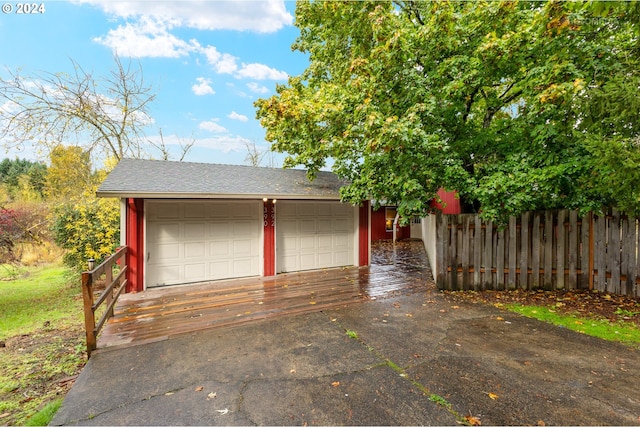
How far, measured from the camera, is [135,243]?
248 inches

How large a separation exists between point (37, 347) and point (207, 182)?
14.0 feet

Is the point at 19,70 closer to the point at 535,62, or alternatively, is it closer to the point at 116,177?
the point at 116,177

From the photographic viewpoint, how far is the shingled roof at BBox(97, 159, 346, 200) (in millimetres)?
6097

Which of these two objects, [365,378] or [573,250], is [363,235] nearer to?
[573,250]

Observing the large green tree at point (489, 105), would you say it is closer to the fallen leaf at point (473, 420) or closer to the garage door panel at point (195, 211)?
the garage door panel at point (195, 211)

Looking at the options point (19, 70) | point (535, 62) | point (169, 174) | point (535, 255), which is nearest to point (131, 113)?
point (19, 70)

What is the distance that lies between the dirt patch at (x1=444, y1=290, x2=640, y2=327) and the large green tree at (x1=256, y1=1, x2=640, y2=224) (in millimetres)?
1656

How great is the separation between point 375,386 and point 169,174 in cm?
681

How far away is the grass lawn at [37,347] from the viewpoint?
3.00 metres

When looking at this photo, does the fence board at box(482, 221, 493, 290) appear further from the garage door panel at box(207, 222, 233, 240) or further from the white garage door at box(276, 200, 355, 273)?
the garage door panel at box(207, 222, 233, 240)

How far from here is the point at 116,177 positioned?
6.40 m

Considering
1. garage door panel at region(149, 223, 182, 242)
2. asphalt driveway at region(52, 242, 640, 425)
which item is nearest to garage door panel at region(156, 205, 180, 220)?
garage door panel at region(149, 223, 182, 242)

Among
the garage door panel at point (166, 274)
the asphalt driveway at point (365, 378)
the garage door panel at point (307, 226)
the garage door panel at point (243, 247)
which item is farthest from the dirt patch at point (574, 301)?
the garage door panel at point (166, 274)

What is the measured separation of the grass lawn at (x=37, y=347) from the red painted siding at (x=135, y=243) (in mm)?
1160
